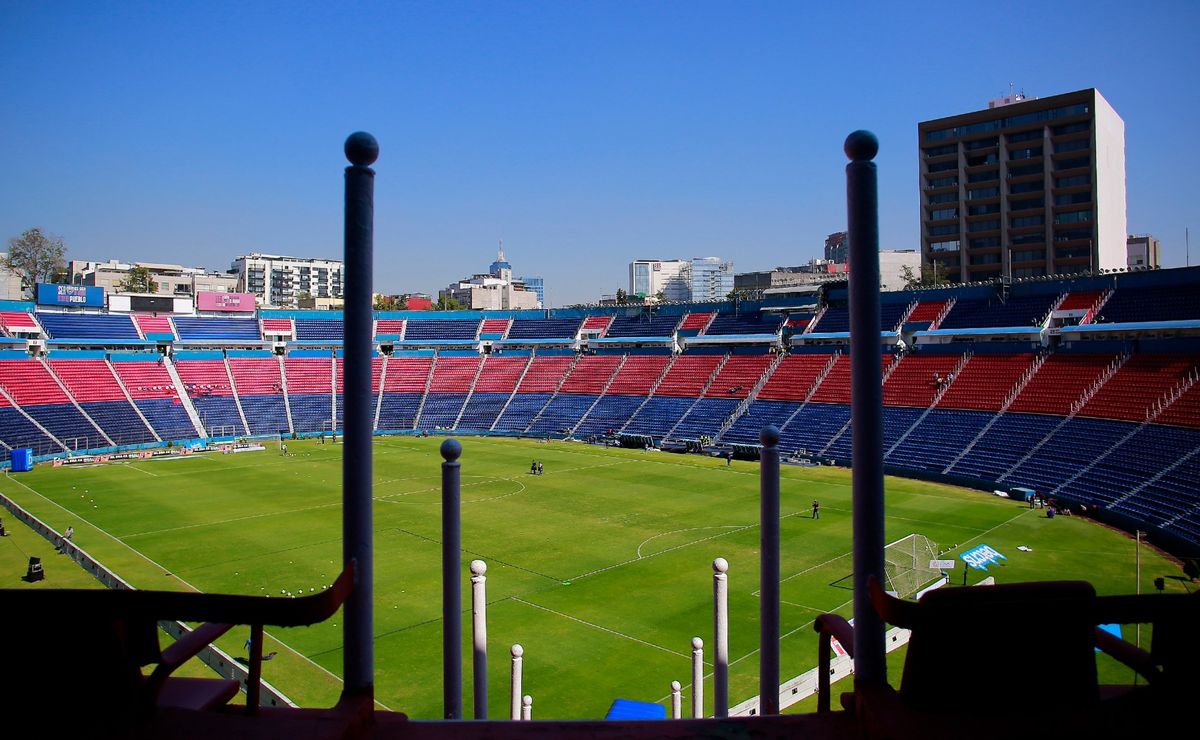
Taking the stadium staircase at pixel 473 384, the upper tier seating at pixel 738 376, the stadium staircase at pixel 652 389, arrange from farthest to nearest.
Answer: the stadium staircase at pixel 473 384, the stadium staircase at pixel 652 389, the upper tier seating at pixel 738 376

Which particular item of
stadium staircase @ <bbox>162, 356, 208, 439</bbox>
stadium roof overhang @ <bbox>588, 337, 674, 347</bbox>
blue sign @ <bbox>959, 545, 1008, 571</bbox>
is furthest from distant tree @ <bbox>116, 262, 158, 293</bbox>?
blue sign @ <bbox>959, 545, 1008, 571</bbox>

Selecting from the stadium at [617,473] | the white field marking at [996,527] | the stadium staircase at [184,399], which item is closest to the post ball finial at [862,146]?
the stadium at [617,473]

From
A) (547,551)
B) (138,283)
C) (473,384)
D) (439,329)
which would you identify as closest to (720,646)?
(547,551)

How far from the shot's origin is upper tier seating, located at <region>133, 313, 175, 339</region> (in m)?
67.1

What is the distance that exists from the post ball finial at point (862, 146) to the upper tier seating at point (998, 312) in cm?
5116

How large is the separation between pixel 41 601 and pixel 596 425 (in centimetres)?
5886

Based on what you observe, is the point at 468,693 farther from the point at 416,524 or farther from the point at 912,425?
the point at 912,425

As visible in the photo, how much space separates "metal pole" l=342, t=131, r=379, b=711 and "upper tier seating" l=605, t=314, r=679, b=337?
6737 cm

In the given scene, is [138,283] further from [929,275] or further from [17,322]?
[929,275]

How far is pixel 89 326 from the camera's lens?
64188 mm

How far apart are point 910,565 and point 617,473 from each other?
79.7 ft

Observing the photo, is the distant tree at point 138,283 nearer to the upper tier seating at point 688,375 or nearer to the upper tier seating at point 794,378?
the upper tier seating at point 688,375

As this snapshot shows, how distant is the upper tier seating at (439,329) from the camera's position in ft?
261

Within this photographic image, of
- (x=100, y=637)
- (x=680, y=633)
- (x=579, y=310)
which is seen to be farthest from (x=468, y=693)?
(x=579, y=310)
